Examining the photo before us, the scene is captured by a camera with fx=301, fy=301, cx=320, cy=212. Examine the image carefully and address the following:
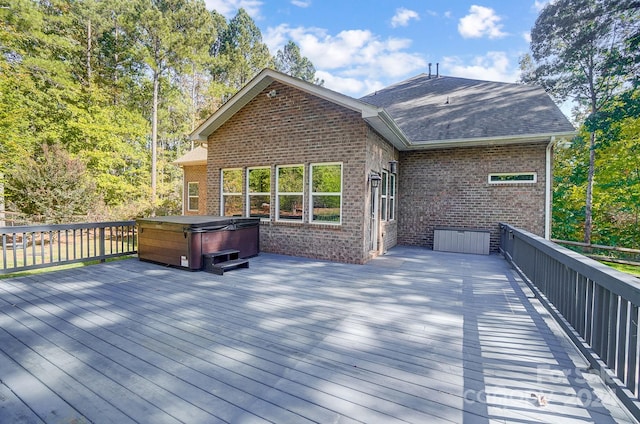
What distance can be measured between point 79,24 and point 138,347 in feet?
62.5

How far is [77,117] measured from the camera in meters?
14.3

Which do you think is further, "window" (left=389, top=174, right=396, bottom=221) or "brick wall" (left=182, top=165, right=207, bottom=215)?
"brick wall" (left=182, top=165, right=207, bottom=215)

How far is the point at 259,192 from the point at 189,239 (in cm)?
285

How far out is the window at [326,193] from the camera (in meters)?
7.12

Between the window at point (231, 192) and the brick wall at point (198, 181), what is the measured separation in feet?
17.5

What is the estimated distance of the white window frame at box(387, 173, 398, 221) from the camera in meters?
9.09

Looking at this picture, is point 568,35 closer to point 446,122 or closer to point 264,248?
point 446,122

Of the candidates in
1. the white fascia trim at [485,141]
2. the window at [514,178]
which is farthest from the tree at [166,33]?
the window at [514,178]

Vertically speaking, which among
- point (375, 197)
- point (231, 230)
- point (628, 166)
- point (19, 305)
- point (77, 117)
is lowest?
point (19, 305)

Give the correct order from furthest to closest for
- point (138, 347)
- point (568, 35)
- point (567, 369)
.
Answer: point (568, 35) < point (138, 347) < point (567, 369)

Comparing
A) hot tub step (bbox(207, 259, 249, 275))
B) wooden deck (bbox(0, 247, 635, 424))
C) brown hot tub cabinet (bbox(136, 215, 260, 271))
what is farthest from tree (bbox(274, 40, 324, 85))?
wooden deck (bbox(0, 247, 635, 424))

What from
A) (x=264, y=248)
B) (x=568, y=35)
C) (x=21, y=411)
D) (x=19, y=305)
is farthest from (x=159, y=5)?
(x=568, y=35)

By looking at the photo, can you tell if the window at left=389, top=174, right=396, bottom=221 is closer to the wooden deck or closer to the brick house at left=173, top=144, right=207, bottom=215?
the wooden deck

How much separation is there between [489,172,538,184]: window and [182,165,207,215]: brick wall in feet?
37.5
